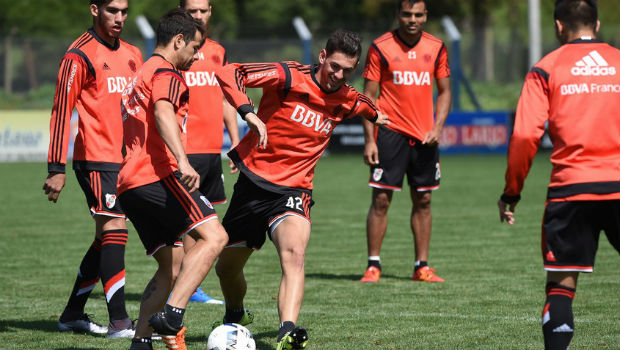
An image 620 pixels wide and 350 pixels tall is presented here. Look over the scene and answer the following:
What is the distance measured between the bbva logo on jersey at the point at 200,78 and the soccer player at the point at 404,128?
1.75 m

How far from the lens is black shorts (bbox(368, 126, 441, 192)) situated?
9.15m

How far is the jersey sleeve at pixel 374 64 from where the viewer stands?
30.1 feet

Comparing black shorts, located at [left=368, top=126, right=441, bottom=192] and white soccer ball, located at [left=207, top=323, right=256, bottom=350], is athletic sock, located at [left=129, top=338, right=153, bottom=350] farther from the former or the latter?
black shorts, located at [left=368, top=126, right=441, bottom=192]

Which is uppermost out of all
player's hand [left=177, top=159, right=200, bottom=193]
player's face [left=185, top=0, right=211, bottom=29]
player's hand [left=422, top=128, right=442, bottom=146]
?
player's face [left=185, top=0, right=211, bottom=29]

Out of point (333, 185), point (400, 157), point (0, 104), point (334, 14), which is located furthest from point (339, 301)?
point (334, 14)

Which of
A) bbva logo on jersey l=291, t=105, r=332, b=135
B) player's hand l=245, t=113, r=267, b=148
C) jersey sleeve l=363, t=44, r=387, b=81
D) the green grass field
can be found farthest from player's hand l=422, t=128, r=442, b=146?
player's hand l=245, t=113, r=267, b=148

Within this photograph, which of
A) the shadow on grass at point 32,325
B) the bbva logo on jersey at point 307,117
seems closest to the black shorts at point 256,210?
the bbva logo on jersey at point 307,117

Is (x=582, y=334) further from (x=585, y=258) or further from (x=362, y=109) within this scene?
(x=362, y=109)

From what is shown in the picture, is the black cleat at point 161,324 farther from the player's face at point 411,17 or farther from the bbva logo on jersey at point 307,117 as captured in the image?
the player's face at point 411,17

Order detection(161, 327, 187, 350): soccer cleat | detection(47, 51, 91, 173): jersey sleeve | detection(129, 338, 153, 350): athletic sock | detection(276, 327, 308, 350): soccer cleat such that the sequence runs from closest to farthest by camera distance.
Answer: detection(276, 327, 308, 350): soccer cleat < detection(161, 327, 187, 350): soccer cleat < detection(129, 338, 153, 350): athletic sock < detection(47, 51, 91, 173): jersey sleeve

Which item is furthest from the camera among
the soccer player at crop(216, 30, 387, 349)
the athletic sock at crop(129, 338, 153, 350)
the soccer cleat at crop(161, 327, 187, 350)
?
the soccer player at crop(216, 30, 387, 349)

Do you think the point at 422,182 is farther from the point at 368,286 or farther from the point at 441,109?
the point at 368,286

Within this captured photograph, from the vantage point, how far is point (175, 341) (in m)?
5.73

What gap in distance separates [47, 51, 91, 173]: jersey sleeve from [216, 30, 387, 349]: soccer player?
1071 millimetres
